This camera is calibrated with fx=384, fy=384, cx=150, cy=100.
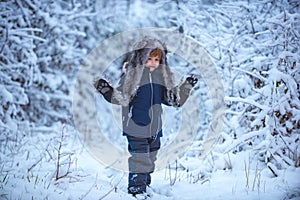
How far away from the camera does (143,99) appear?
144 inches

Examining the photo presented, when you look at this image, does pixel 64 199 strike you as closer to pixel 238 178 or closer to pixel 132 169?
pixel 132 169

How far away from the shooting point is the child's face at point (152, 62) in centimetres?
372

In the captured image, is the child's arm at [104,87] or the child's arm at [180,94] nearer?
the child's arm at [104,87]

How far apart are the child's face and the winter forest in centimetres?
66

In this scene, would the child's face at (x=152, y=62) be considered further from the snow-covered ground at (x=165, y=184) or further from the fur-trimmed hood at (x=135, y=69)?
the snow-covered ground at (x=165, y=184)

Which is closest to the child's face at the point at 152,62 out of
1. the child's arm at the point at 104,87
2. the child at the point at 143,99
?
the child at the point at 143,99

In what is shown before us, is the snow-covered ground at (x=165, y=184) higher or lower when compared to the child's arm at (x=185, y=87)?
lower

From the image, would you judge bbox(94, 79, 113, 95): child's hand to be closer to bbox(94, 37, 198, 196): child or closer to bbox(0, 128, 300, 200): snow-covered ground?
bbox(94, 37, 198, 196): child

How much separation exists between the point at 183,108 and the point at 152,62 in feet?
10.8

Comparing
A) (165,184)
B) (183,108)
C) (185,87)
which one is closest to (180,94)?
(185,87)

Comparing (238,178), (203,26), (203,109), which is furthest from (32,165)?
(203,26)

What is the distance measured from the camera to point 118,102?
362 centimetres

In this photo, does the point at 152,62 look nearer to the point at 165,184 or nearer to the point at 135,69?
the point at 135,69

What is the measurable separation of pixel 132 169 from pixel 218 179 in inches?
43.4
